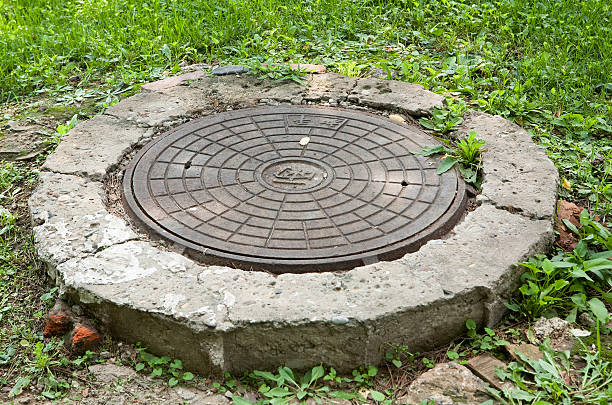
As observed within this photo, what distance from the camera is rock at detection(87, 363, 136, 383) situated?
243 cm

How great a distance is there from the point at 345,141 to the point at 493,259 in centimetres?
118

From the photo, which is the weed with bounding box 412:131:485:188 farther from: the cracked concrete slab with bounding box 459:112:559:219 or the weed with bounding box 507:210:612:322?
the weed with bounding box 507:210:612:322

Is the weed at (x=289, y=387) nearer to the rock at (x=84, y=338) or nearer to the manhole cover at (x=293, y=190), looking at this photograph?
the manhole cover at (x=293, y=190)

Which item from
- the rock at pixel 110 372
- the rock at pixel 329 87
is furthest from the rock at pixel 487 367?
the rock at pixel 329 87

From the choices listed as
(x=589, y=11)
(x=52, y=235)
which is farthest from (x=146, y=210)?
(x=589, y=11)

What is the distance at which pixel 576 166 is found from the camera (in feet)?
12.0

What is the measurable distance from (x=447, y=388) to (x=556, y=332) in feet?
1.80

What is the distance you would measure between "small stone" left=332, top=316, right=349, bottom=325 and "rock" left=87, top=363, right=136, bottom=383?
0.77 metres

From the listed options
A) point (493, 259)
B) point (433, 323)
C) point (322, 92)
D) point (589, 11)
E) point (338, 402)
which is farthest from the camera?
point (589, 11)

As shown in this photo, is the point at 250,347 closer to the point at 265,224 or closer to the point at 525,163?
the point at 265,224

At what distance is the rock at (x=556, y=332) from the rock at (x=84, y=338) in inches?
67.3

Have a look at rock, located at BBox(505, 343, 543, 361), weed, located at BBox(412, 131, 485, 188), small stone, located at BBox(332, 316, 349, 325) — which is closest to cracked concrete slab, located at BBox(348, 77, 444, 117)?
weed, located at BBox(412, 131, 485, 188)

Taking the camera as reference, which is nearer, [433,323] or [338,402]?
[338,402]

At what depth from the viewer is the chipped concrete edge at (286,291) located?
7.82 feet
